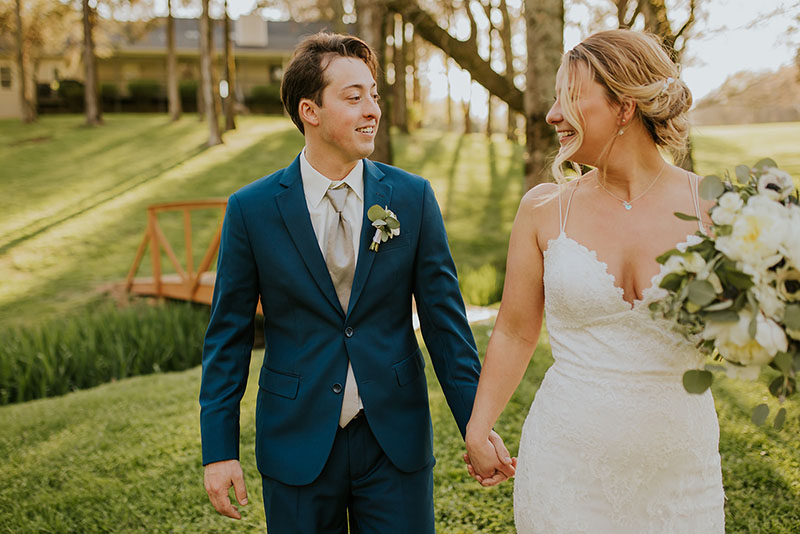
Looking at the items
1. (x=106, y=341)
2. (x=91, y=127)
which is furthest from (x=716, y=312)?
(x=91, y=127)

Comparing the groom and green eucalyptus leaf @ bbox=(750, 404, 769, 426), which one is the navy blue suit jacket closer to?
the groom

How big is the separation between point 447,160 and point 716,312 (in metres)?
22.8

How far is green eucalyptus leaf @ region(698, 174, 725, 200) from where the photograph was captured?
1.91 m

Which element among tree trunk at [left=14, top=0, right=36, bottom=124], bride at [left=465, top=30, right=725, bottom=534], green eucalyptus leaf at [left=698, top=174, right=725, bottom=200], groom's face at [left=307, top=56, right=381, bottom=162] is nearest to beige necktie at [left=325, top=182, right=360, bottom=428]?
groom's face at [left=307, top=56, right=381, bottom=162]

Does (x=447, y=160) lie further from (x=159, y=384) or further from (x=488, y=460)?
(x=488, y=460)

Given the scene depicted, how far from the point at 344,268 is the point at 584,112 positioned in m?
0.93

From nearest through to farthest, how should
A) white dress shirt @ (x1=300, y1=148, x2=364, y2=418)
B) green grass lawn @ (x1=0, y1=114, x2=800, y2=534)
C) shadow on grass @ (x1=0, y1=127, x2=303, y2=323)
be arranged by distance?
white dress shirt @ (x1=300, y1=148, x2=364, y2=418) < green grass lawn @ (x1=0, y1=114, x2=800, y2=534) < shadow on grass @ (x1=0, y1=127, x2=303, y2=323)

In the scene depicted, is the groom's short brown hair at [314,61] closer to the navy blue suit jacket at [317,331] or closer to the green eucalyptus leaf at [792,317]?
the navy blue suit jacket at [317,331]

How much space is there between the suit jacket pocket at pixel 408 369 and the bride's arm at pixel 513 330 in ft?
0.76

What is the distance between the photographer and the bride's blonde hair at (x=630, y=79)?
2.18 m

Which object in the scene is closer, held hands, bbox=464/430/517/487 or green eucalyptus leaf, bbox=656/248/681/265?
green eucalyptus leaf, bbox=656/248/681/265

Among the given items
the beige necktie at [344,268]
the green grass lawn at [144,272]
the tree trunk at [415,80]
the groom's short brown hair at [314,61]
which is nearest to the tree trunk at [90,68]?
the green grass lawn at [144,272]

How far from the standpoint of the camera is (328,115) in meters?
2.48

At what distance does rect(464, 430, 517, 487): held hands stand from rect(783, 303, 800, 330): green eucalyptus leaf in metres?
1.05
